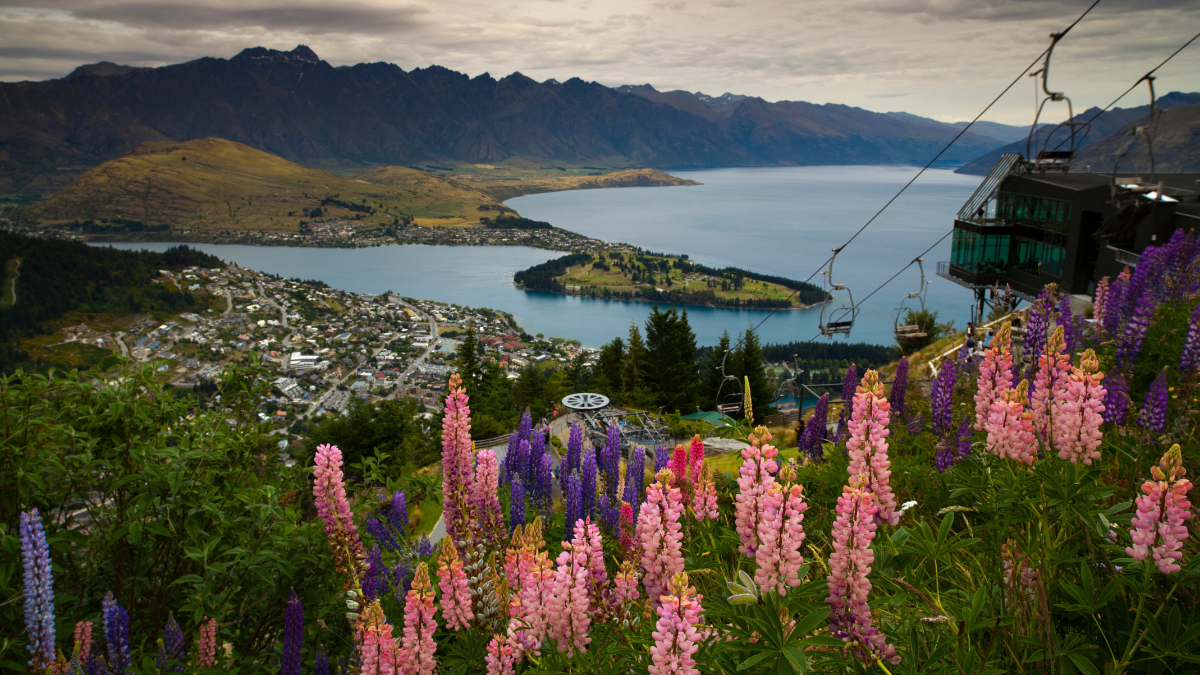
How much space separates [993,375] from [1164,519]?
3.69 ft

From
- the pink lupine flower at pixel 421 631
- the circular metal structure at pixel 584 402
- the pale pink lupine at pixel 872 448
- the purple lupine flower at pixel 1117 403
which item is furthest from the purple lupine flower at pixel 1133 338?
the circular metal structure at pixel 584 402

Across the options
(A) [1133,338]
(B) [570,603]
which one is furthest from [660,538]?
(A) [1133,338]

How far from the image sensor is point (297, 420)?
37750 millimetres

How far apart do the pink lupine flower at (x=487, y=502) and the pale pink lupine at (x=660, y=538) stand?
2.42 feet

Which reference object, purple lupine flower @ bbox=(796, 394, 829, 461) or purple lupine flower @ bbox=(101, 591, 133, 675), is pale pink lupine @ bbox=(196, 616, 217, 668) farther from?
purple lupine flower @ bbox=(796, 394, 829, 461)

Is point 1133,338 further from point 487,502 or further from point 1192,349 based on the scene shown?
point 487,502

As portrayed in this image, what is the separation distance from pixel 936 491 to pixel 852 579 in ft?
5.31

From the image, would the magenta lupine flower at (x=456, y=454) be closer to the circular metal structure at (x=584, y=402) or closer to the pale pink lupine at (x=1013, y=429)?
the pale pink lupine at (x=1013, y=429)

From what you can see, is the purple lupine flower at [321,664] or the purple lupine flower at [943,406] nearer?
the purple lupine flower at [321,664]

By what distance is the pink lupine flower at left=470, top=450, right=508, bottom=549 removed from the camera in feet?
8.00

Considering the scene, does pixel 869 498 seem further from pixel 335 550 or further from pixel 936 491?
pixel 335 550

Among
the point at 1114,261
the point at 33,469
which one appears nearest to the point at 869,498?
the point at 33,469

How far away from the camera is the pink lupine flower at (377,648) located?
175cm

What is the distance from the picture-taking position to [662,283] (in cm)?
8438
